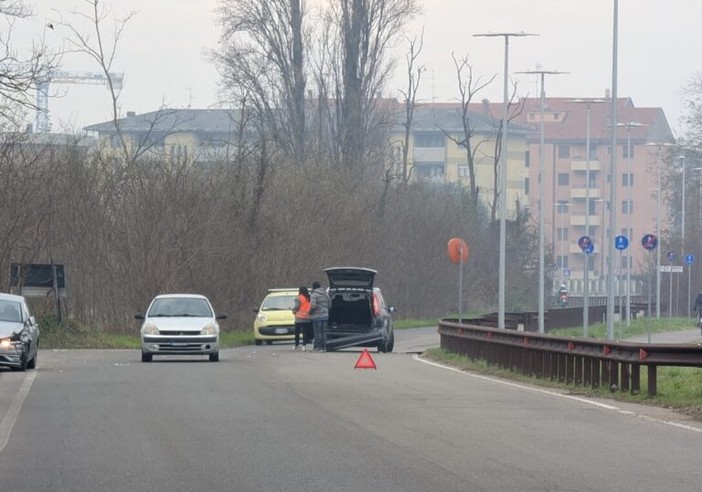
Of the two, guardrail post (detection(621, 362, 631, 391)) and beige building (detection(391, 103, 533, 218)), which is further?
beige building (detection(391, 103, 533, 218))

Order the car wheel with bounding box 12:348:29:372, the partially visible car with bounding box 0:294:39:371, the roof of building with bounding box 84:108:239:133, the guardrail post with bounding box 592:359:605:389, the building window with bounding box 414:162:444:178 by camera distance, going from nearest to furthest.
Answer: the guardrail post with bounding box 592:359:605:389 → the partially visible car with bounding box 0:294:39:371 → the car wheel with bounding box 12:348:29:372 → the roof of building with bounding box 84:108:239:133 → the building window with bounding box 414:162:444:178

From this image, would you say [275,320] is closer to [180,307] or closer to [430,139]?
[180,307]

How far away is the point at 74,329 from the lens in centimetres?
4194

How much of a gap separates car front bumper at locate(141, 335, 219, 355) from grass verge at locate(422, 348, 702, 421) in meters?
4.94

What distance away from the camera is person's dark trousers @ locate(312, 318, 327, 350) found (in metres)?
37.1

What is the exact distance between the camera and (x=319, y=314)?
3697 cm

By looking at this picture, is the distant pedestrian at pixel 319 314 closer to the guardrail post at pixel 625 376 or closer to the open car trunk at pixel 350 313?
the open car trunk at pixel 350 313

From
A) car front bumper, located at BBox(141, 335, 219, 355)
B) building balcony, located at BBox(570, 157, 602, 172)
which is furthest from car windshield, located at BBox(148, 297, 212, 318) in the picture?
building balcony, located at BBox(570, 157, 602, 172)

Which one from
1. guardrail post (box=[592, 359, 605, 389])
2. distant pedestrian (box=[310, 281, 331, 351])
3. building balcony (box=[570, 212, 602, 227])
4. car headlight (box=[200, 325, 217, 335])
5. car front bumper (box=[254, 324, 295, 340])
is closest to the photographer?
guardrail post (box=[592, 359, 605, 389])

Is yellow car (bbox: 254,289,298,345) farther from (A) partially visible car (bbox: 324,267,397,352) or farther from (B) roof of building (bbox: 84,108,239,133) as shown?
(B) roof of building (bbox: 84,108,239,133)

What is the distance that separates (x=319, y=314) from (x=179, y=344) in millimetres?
6632

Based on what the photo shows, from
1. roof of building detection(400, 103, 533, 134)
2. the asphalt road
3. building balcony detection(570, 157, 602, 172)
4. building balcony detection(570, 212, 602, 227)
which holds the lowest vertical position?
the asphalt road

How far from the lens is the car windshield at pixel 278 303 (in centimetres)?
4447

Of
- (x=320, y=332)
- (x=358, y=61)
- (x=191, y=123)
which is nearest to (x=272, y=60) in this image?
(x=358, y=61)
